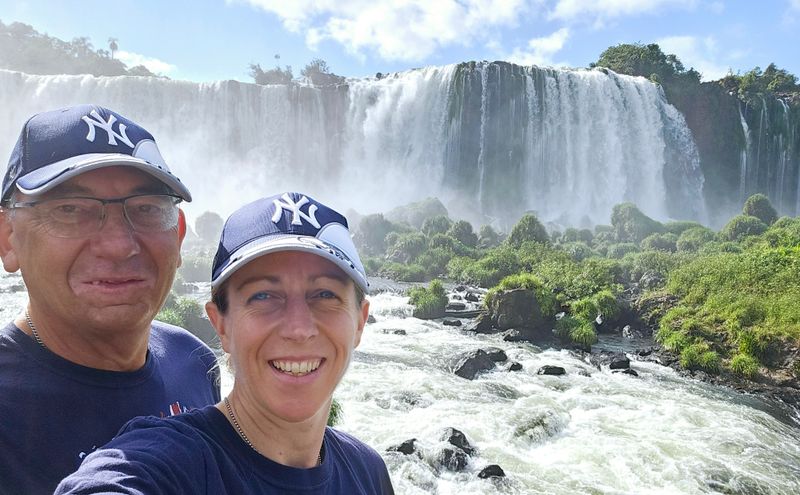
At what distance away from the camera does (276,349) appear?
5.11ft

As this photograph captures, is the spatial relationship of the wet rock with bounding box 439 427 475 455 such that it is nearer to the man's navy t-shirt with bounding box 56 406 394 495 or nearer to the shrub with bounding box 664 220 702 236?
the man's navy t-shirt with bounding box 56 406 394 495

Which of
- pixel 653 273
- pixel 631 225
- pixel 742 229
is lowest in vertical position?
pixel 653 273

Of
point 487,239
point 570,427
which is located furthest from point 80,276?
point 487,239

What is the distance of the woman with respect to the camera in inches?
57.9

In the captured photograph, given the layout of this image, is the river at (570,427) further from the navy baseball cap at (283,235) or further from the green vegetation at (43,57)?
the green vegetation at (43,57)

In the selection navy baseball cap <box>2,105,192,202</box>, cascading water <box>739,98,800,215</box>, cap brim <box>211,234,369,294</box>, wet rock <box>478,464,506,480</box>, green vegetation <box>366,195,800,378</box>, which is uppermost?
cascading water <box>739,98,800,215</box>

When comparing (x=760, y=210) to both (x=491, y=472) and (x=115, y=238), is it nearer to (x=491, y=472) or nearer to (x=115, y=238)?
(x=491, y=472)

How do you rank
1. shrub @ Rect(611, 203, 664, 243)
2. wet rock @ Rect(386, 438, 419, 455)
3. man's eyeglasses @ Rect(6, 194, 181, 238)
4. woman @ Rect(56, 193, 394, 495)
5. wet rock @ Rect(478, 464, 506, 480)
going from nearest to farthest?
woman @ Rect(56, 193, 394, 495) → man's eyeglasses @ Rect(6, 194, 181, 238) → wet rock @ Rect(478, 464, 506, 480) → wet rock @ Rect(386, 438, 419, 455) → shrub @ Rect(611, 203, 664, 243)

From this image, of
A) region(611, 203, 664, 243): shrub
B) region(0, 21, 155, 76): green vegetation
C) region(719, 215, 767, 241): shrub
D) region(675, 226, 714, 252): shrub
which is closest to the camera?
region(675, 226, 714, 252): shrub

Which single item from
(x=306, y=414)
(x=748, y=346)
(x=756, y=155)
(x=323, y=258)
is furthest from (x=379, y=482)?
(x=756, y=155)

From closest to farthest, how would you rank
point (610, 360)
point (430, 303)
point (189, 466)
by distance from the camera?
point (189, 466) → point (610, 360) → point (430, 303)

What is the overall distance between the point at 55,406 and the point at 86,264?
1.54ft

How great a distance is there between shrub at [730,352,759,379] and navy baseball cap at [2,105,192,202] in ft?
50.3

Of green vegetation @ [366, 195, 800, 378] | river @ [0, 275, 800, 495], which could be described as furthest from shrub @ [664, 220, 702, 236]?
river @ [0, 275, 800, 495]
